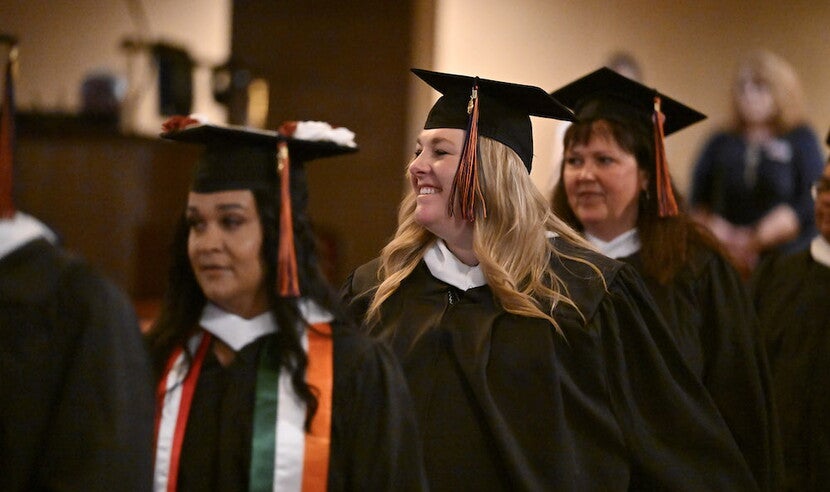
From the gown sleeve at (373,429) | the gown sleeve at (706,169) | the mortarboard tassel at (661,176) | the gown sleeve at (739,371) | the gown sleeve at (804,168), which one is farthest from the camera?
the gown sleeve at (706,169)

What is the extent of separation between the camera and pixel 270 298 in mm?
2266

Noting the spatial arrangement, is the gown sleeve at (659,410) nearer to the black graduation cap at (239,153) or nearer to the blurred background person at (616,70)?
the black graduation cap at (239,153)

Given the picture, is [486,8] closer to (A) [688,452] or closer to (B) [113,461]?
(A) [688,452]

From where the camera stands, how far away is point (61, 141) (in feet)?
21.6

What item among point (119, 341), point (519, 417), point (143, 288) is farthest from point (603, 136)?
point (143, 288)

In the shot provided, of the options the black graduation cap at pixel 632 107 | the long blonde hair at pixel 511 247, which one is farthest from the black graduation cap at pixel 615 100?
the long blonde hair at pixel 511 247

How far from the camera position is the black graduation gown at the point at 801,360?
3.84 metres

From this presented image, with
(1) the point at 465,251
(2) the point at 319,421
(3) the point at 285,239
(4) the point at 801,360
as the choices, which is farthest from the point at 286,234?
(4) the point at 801,360

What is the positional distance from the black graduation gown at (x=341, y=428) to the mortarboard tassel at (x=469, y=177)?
0.70m

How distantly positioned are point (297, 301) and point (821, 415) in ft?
7.90

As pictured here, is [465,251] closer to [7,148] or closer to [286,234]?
[286,234]

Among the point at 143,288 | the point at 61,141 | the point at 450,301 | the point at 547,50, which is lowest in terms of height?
the point at 143,288

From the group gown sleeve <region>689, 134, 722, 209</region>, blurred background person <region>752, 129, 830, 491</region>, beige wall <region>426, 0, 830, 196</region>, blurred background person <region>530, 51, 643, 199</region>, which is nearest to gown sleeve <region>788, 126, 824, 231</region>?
beige wall <region>426, 0, 830, 196</region>

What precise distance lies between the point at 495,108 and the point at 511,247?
41 cm
